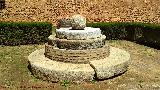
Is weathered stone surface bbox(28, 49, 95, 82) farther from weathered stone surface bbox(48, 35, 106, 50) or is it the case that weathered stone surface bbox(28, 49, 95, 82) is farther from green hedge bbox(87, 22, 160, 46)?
green hedge bbox(87, 22, 160, 46)

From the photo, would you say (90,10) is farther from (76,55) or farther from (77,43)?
(76,55)

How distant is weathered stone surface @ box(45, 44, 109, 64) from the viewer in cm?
1055

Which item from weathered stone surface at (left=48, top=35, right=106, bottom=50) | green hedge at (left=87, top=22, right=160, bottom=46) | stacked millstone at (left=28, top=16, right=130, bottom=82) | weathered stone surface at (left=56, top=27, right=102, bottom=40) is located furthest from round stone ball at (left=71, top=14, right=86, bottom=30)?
green hedge at (left=87, top=22, right=160, bottom=46)

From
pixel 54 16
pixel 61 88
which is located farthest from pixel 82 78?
pixel 54 16

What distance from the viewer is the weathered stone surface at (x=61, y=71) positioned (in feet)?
31.7

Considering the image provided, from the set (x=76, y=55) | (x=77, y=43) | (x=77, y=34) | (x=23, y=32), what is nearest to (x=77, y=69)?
(x=76, y=55)

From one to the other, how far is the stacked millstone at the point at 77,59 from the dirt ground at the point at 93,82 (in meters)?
0.26

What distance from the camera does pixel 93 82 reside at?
9.85m

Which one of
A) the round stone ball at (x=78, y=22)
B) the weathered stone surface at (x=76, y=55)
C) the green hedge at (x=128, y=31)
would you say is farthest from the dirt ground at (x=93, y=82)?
the green hedge at (x=128, y=31)

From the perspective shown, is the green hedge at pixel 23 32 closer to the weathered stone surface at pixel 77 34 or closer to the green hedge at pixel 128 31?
the green hedge at pixel 128 31

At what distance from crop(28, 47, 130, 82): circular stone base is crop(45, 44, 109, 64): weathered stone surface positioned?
20cm

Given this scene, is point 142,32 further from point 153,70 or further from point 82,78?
point 82,78

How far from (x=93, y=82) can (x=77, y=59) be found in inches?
45.3

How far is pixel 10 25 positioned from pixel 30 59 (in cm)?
532
